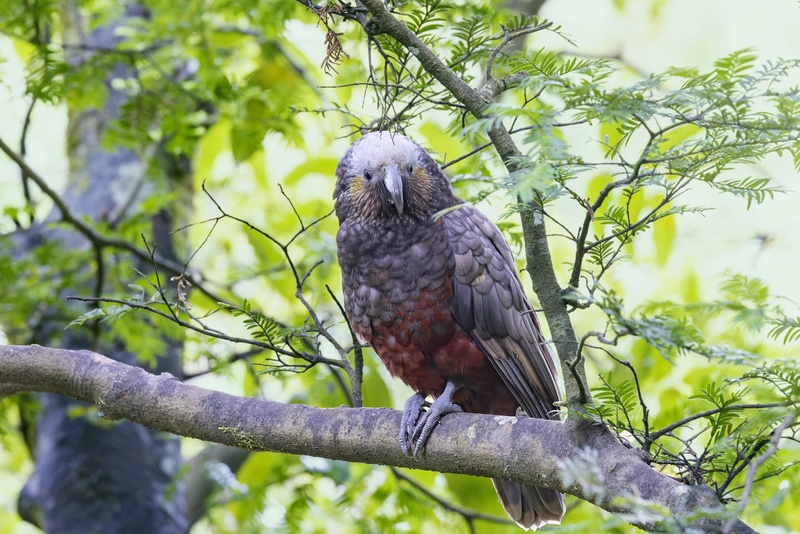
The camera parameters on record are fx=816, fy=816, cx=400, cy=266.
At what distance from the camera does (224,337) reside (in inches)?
115

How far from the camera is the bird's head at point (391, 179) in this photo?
3453 millimetres

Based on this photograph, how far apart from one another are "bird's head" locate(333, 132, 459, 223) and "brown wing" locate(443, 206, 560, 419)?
0.45ft

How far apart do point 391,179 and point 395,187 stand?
44 mm

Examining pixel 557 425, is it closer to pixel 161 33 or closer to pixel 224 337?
pixel 224 337

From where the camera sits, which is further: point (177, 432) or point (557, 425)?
point (177, 432)

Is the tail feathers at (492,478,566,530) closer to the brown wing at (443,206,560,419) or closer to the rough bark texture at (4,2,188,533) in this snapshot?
the brown wing at (443,206,560,419)

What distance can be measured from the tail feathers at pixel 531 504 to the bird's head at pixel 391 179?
4.12ft

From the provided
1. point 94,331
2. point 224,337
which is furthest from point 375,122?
point 94,331

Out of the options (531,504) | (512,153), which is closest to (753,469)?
(512,153)

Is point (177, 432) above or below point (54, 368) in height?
below

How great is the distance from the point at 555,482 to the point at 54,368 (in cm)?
195

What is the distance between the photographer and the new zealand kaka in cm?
336

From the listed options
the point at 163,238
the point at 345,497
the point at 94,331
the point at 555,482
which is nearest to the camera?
the point at 555,482

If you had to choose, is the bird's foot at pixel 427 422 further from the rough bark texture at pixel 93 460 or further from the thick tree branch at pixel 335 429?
the rough bark texture at pixel 93 460
